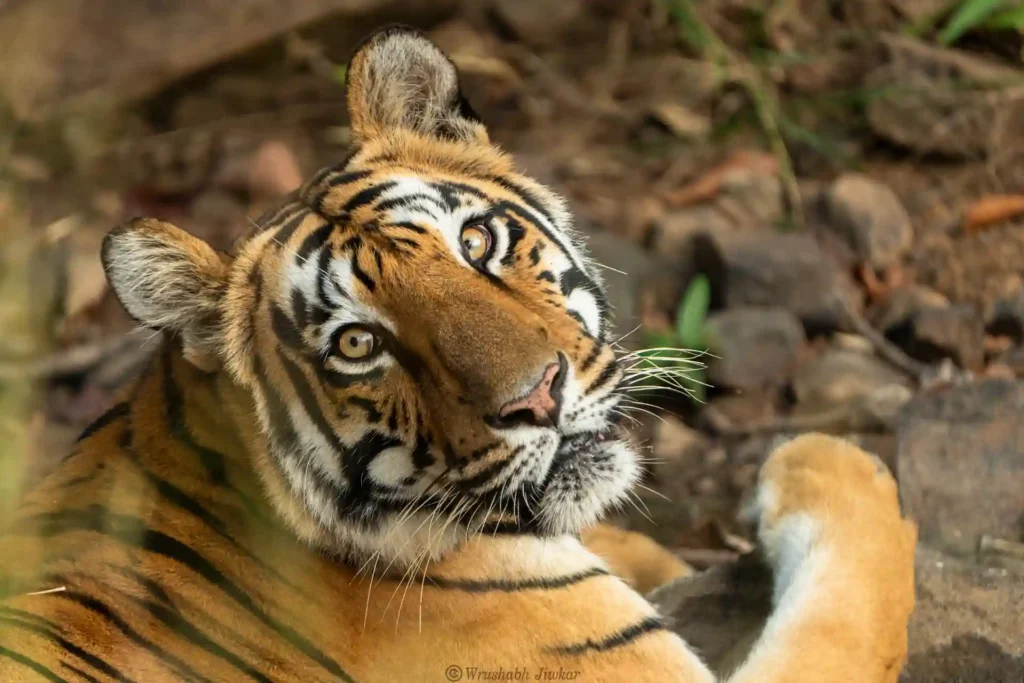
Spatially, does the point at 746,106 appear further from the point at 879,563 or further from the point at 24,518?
the point at 24,518

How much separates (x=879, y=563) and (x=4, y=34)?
161cm

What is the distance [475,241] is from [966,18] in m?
2.60

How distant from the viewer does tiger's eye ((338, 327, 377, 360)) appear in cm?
147

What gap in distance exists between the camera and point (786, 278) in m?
3.18

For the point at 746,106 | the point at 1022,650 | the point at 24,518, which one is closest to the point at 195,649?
the point at 24,518

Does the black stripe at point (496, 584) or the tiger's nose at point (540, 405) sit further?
the black stripe at point (496, 584)

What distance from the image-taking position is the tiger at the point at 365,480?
1442 millimetres

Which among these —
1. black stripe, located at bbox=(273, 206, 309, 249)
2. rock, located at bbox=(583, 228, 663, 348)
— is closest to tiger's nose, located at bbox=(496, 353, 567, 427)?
black stripe, located at bbox=(273, 206, 309, 249)

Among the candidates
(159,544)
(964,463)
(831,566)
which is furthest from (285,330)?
(964,463)

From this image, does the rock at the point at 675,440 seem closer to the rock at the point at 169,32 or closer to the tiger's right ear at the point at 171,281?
the tiger's right ear at the point at 171,281

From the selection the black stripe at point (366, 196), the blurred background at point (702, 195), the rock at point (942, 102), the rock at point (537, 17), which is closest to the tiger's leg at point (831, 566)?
the blurred background at point (702, 195)

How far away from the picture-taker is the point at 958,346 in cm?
281

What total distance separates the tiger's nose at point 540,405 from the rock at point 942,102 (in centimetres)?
245

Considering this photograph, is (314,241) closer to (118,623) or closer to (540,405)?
(540,405)
